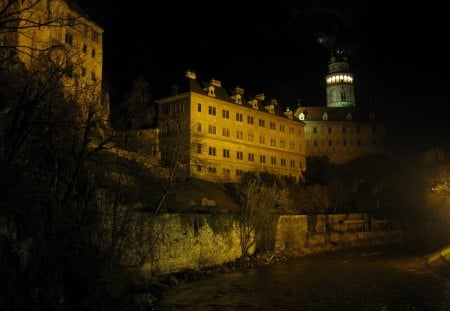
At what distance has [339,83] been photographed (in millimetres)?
94375

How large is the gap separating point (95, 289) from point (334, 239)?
36.5 metres

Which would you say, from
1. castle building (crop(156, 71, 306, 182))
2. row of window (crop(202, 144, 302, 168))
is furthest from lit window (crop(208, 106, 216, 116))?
row of window (crop(202, 144, 302, 168))

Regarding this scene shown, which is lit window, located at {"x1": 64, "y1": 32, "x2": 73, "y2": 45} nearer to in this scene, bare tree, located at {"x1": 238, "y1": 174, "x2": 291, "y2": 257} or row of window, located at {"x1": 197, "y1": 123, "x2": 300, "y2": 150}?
row of window, located at {"x1": 197, "y1": 123, "x2": 300, "y2": 150}

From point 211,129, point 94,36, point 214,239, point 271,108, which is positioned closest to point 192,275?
point 214,239

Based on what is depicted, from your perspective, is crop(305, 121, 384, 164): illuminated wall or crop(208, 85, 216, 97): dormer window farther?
crop(305, 121, 384, 164): illuminated wall

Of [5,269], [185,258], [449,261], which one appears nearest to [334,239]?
[449,261]

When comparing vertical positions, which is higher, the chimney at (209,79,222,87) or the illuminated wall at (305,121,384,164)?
the chimney at (209,79,222,87)

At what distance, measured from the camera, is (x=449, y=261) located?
2908cm

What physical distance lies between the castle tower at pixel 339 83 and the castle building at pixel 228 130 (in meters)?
34.9

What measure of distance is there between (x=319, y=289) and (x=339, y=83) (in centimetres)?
7844

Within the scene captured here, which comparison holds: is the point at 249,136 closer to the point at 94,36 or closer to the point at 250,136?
the point at 250,136

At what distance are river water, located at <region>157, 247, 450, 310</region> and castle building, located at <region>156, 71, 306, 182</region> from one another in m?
17.4

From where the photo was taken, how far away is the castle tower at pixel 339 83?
93.7 metres

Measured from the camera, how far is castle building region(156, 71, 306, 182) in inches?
1850
